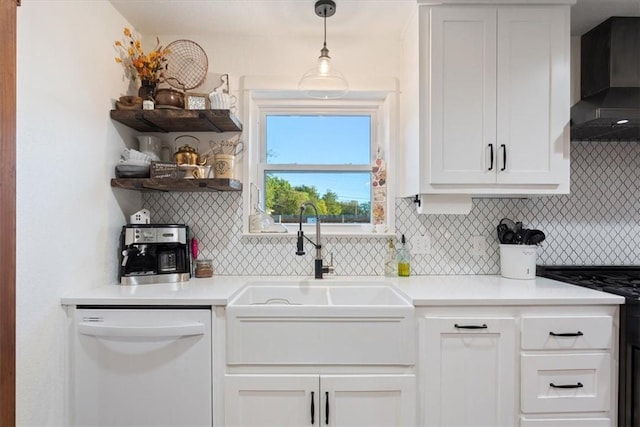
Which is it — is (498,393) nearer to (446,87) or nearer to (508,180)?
(508,180)

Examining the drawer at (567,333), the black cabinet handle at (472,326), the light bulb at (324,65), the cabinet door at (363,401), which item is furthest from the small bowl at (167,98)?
the drawer at (567,333)

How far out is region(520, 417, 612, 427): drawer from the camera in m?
1.50

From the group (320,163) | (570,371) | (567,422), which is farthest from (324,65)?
(567,422)

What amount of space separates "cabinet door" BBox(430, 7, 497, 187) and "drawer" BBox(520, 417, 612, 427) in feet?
3.78

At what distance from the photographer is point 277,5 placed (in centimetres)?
181

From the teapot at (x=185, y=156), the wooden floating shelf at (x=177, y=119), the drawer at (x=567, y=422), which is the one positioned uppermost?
the wooden floating shelf at (x=177, y=119)

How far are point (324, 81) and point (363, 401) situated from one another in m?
1.75

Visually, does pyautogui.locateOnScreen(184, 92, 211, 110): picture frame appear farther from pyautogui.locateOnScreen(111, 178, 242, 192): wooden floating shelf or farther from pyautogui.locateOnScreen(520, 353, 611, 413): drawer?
pyautogui.locateOnScreen(520, 353, 611, 413): drawer

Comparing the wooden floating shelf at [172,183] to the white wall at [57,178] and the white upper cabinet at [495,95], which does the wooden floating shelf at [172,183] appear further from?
the white upper cabinet at [495,95]

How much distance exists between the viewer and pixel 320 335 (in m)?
1.50

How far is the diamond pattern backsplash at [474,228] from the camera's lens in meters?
2.12

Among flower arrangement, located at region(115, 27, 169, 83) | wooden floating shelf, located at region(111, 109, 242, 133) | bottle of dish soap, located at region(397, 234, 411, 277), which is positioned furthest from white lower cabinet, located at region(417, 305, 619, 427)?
flower arrangement, located at region(115, 27, 169, 83)

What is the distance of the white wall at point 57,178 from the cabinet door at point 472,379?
1581 millimetres

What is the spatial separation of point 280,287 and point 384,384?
768 mm
